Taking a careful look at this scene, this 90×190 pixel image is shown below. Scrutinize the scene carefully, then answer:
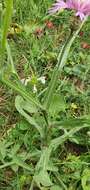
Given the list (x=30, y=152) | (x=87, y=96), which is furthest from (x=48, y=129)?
(x=87, y=96)

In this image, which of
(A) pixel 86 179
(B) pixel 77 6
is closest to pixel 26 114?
(A) pixel 86 179

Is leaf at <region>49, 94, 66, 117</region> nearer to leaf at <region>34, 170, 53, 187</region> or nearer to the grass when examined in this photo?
the grass

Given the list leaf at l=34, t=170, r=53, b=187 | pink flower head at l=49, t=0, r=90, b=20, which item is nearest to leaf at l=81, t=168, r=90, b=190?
leaf at l=34, t=170, r=53, b=187

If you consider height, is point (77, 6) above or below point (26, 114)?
above

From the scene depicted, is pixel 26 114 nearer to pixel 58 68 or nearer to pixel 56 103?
pixel 56 103

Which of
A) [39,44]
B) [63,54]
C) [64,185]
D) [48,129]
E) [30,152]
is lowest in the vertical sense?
[64,185]

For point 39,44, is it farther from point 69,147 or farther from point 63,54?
point 63,54

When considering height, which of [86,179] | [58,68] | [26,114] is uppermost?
[58,68]

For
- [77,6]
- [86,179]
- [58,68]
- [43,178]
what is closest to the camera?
[77,6]

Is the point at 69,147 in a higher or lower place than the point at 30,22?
lower

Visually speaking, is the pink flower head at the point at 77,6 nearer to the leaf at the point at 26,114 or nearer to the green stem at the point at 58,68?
the green stem at the point at 58,68
